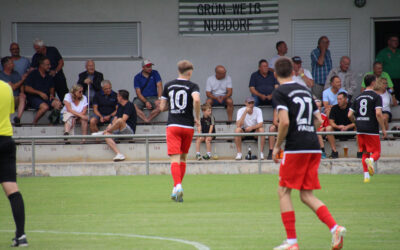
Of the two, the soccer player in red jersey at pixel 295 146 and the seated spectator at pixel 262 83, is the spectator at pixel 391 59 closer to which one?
the seated spectator at pixel 262 83

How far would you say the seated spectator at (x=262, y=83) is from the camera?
18.6m

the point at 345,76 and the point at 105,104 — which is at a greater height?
the point at 345,76

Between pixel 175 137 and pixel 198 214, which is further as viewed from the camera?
pixel 175 137

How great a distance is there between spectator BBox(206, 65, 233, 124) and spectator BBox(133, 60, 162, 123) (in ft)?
4.97

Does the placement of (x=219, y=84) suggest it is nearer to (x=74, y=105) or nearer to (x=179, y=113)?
(x=74, y=105)

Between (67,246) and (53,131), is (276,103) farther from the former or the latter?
(53,131)

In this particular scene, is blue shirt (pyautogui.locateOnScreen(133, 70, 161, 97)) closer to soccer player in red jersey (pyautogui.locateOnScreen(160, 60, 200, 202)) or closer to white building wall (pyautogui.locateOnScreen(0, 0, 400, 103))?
white building wall (pyautogui.locateOnScreen(0, 0, 400, 103))

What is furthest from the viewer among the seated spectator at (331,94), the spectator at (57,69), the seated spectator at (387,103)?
the spectator at (57,69)

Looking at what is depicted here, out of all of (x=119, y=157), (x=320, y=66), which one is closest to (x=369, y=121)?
(x=320, y=66)

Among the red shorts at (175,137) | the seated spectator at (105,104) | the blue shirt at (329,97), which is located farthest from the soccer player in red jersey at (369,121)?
the seated spectator at (105,104)

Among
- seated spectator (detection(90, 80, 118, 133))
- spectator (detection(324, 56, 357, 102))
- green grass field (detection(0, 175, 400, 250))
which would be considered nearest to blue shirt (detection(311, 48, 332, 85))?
spectator (detection(324, 56, 357, 102))

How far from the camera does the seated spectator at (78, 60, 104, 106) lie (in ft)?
61.1

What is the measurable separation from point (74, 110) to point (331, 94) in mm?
7089

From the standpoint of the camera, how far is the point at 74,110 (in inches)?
695
